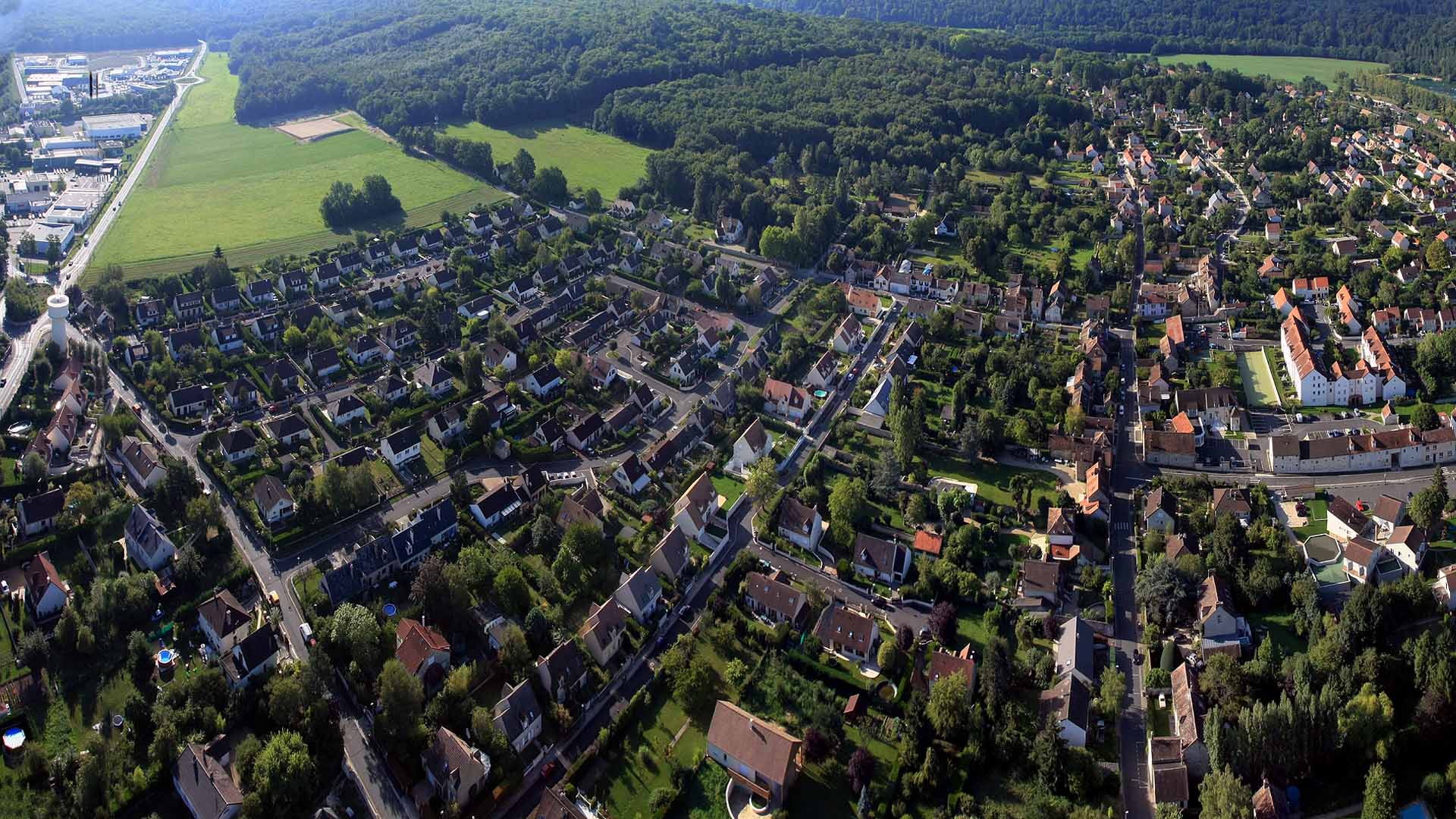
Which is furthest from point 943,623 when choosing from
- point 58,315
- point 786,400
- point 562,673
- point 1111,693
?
point 58,315

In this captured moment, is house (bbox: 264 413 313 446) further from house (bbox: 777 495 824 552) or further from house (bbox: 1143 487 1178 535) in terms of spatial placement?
house (bbox: 1143 487 1178 535)

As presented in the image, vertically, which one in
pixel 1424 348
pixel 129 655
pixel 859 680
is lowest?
pixel 129 655

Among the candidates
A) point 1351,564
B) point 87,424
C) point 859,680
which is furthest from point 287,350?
point 1351,564

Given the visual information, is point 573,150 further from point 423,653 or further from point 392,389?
point 423,653

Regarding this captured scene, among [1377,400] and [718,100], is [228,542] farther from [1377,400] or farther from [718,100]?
[718,100]

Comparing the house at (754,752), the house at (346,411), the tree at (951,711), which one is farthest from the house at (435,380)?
the tree at (951,711)

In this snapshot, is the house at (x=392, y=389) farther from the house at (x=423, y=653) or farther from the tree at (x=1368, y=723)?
the tree at (x=1368, y=723)
